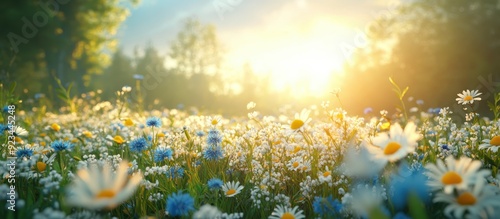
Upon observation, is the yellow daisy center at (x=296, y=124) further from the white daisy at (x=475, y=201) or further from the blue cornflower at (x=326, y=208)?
the white daisy at (x=475, y=201)

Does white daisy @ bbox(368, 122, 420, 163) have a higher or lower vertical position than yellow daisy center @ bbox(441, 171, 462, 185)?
higher

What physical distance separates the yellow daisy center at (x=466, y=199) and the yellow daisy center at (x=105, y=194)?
137cm

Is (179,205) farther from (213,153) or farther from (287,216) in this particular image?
(213,153)

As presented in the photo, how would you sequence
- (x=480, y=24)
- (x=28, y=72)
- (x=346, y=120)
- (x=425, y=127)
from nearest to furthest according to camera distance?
(x=346, y=120)
(x=425, y=127)
(x=480, y=24)
(x=28, y=72)

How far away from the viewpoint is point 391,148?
1.82m

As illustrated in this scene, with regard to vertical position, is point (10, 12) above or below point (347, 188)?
above

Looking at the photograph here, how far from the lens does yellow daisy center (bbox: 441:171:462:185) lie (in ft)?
5.14

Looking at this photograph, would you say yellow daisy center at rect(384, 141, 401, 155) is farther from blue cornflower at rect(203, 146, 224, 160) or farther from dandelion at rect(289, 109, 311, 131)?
blue cornflower at rect(203, 146, 224, 160)

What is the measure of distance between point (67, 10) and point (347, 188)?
24.7 metres

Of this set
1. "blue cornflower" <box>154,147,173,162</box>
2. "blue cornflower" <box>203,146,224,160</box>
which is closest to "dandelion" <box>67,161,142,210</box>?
"blue cornflower" <box>154,147,173,162</box>

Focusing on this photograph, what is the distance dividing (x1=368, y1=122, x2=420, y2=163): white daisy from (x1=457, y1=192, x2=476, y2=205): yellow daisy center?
267mm

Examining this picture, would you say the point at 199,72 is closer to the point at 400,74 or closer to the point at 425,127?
the point at 400,74

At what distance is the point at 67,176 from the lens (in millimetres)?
2629

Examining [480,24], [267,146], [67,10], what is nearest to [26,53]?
[67,10]
